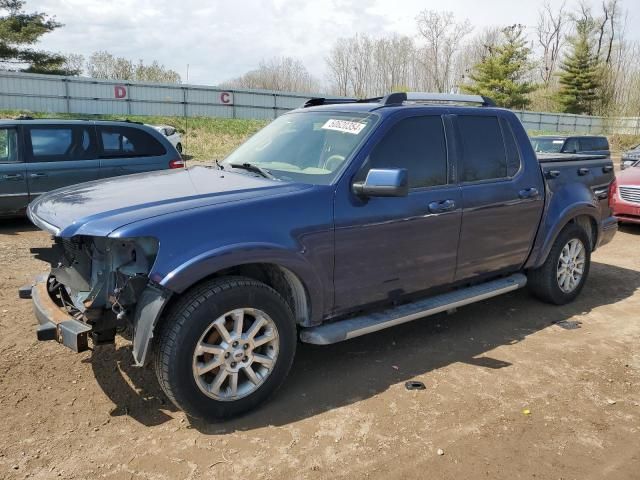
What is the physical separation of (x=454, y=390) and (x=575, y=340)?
5.26 feet

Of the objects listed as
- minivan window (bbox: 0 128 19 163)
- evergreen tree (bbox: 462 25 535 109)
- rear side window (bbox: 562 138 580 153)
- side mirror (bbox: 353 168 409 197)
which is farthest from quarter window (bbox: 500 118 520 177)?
evergreen tree (bbox: 462 25 535 109)

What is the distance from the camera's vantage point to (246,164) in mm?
4219

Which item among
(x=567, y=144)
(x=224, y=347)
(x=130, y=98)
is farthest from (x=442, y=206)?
(x=130, y=98)

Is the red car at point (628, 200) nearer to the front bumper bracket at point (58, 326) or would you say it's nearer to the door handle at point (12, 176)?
the front bumper bracket at point (58, 326)

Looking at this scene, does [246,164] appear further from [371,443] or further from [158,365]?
[371,443]

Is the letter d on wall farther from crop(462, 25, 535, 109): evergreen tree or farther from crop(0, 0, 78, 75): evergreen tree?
crop(462, 25, 535, 109): evergreen tree

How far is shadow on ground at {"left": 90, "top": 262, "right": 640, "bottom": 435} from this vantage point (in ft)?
11.5

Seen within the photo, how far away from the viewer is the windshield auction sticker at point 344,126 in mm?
3998

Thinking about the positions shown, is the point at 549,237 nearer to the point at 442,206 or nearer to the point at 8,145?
the point at 442,206

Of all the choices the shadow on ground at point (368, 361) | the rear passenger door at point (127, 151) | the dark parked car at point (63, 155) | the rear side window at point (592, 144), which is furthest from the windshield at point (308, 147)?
the rear side window at point (592, 144)

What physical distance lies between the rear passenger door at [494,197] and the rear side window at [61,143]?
21.1 ft

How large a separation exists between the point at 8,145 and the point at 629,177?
1087 cm

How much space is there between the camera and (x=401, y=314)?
159 inches

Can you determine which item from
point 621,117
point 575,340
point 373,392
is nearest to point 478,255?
point 575,340
